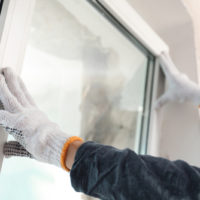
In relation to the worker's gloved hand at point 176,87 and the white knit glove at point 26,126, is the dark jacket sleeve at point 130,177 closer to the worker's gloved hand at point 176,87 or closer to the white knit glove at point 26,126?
the white knit glove at point 26,126

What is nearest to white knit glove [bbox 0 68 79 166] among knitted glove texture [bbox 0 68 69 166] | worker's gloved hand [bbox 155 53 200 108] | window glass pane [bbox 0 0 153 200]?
knitted glove texture [bbox 0 68 69 166]

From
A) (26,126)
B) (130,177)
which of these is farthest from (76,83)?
(130,177)

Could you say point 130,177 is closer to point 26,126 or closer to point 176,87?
point 26,126

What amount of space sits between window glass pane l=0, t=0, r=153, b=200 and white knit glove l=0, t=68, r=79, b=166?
14 centimetres

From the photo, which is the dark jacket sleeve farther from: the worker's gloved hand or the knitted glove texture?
the worker's gloved hand

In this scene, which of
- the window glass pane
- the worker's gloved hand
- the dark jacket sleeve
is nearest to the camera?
the dark jacket sleeve

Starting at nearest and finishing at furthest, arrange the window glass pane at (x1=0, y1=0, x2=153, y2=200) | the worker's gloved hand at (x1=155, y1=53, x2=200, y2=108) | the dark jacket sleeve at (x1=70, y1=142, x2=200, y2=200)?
the dark jacket sleeve at (x1=70, y1=142, x2=200, y2=200) < the window glass pane at (x1=0, y1=0, x2=153, y2=200) < the worker's gloved hand at (x1=155, y1=53, x2=200, y2=108)

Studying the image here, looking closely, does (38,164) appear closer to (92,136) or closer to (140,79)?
(92,136)

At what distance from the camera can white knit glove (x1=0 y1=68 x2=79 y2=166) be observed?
50 centimetres

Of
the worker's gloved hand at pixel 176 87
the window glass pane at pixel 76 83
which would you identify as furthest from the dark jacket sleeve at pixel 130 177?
the worker's gloved hand at pixel 176 87

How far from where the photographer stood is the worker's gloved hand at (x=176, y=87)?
114 centimetres

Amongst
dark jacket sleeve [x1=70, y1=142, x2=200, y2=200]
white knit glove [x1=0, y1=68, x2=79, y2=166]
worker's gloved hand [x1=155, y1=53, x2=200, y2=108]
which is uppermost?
worker's gloved hand [x1=155, y1=53, x2=200, y2=108]

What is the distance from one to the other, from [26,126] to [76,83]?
1.38 feet

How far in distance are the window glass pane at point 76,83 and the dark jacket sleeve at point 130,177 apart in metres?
0.31
